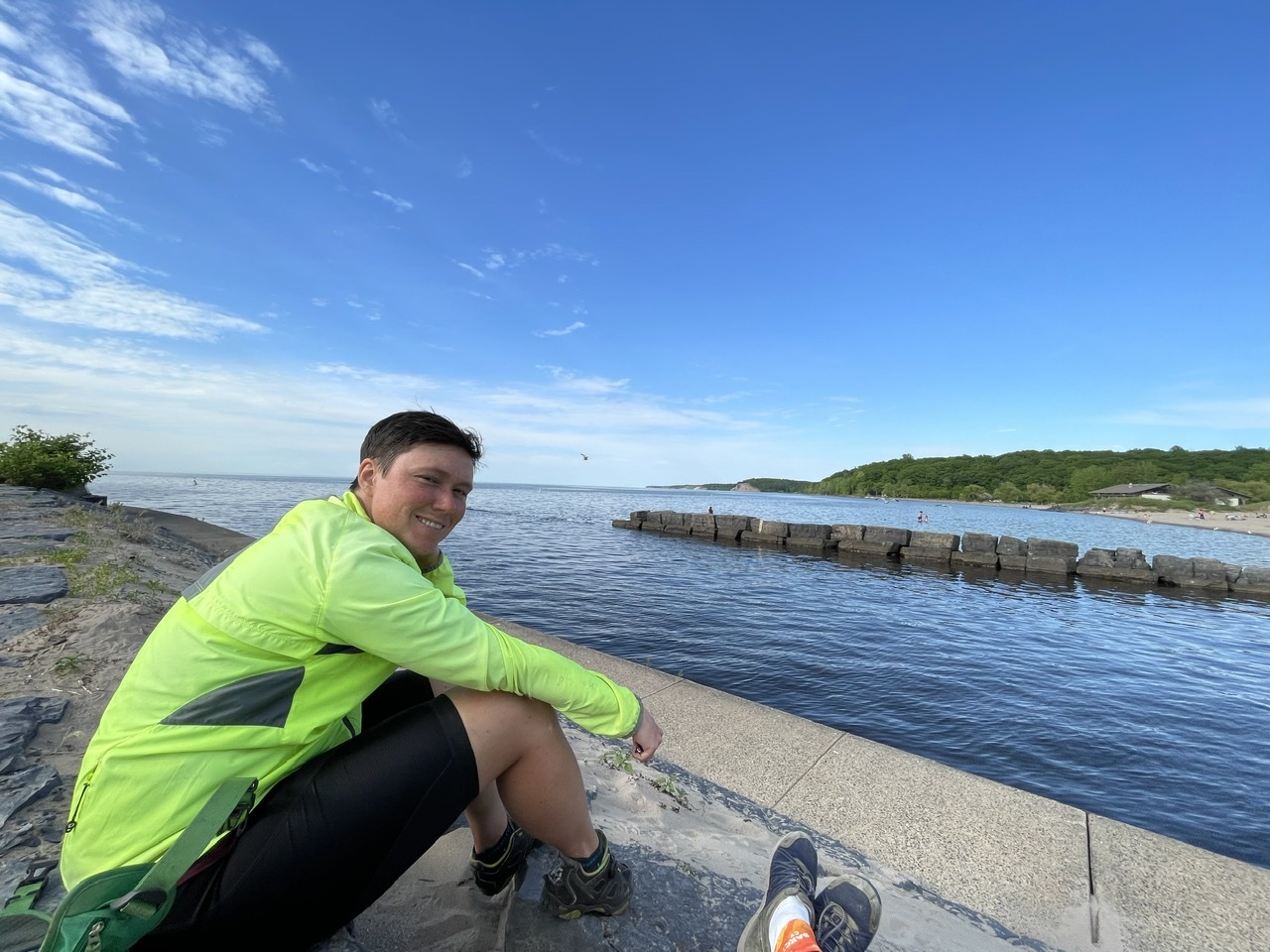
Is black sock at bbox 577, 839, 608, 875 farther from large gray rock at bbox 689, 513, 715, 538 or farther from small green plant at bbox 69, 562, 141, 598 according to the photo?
large gray rock at bbox 689, 513, 715, 538

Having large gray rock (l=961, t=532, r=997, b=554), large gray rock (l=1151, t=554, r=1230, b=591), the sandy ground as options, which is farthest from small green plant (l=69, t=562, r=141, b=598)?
the sandy ground

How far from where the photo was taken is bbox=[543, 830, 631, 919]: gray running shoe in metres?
1.81

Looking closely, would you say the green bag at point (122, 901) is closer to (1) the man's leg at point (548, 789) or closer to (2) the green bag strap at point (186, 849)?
(2) the green bag strap at point (186, 849)

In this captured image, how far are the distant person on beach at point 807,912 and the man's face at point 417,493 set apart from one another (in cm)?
148

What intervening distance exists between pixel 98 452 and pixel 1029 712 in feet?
73.3

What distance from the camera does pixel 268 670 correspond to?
1322 mm

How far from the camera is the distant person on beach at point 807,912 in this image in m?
1.60

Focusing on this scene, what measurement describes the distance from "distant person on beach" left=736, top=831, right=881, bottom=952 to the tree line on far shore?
92.6 m

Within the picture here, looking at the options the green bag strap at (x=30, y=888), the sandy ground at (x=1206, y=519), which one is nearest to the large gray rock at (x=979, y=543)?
the green bag strap at (x=30, y=888)

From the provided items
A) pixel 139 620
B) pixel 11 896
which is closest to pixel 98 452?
pixel 139 620

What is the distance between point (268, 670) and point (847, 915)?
5.98ft

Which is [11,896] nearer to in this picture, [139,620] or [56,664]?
[56,664]

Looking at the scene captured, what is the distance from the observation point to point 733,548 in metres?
23.6

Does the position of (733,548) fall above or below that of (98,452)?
below
